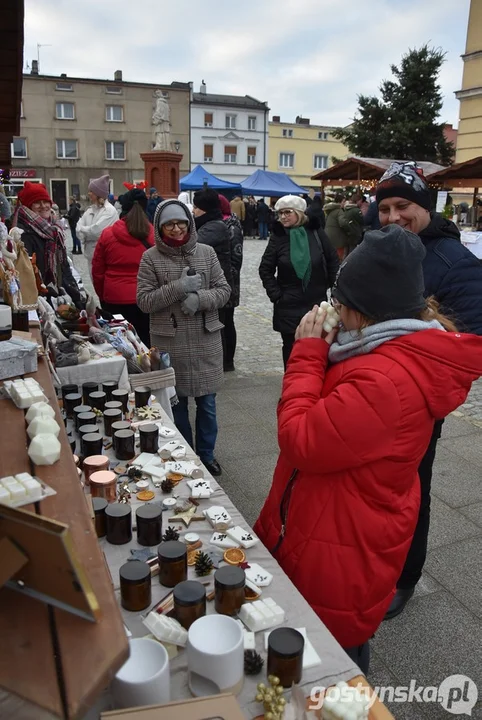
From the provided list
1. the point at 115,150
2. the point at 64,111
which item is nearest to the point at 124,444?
the point at 115,150

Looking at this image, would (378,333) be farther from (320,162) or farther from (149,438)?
(320,162)

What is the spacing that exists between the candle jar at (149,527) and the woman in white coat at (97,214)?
18.1ft

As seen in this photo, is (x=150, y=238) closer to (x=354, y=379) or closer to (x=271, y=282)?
(x=271, y=282)

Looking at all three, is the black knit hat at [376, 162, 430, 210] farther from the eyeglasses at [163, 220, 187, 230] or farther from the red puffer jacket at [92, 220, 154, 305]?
the red puffer jacket at [92, 220, 154, 305]

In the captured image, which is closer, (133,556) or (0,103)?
(133,556)

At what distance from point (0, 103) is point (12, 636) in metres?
Answer: 2.59

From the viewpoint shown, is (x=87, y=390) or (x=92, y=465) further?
(x=87, y=390)

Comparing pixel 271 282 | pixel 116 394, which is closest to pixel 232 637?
pixel 116 394

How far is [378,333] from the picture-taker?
1.51 metres

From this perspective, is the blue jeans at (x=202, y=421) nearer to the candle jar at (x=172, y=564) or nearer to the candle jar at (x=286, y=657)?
the candle jar at (x=172, y=564)

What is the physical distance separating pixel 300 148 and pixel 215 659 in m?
51.8

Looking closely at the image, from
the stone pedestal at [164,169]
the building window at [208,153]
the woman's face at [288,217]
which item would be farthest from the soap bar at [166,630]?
the building window at [208,153]

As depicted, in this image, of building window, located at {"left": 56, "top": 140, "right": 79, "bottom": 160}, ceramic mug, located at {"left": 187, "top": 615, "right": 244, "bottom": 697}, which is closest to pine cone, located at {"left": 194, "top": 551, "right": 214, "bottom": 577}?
ceramic mug, located at {"left": 187, "top": 615, "right": 244, "bottom": 697}

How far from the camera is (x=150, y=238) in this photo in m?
5.01
